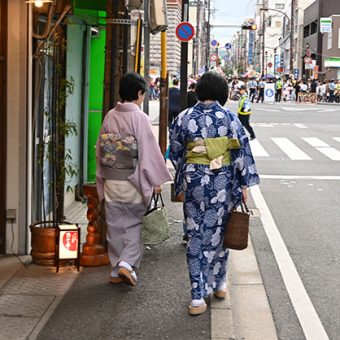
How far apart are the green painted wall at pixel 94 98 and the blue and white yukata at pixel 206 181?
18.2 feet

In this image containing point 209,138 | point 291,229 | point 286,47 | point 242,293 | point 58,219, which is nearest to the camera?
point 209,138

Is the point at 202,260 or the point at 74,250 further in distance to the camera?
the point at 74,250

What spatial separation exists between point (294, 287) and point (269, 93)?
45847 mm

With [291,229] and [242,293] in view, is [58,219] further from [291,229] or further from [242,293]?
[291,229]

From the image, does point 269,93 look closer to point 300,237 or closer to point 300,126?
point 300,126

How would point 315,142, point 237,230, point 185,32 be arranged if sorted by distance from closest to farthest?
point 237,230, point 185,32, point 315,142

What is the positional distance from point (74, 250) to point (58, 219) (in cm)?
84

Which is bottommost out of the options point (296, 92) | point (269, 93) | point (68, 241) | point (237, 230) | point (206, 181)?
point (68, 241)

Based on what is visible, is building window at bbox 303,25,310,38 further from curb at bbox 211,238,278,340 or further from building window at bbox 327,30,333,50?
curb at bbox 211,238,278,340

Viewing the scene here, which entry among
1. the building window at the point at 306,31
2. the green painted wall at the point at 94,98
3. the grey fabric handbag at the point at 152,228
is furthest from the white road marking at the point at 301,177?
the building window at the point at 306,31

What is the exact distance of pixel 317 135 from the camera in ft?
80.5

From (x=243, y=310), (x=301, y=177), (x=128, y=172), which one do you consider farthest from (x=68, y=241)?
(x=301, y=177)

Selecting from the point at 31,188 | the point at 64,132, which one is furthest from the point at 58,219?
the point at 64,132

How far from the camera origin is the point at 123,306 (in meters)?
5.69
